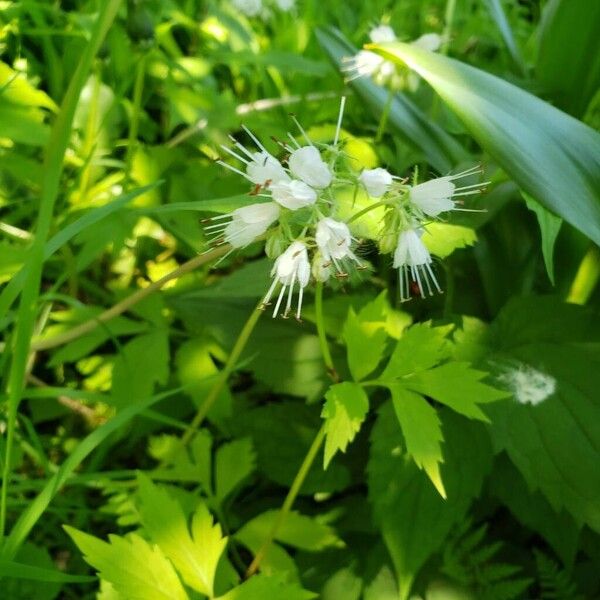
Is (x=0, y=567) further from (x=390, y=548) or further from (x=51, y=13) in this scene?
(x=51, y=13)

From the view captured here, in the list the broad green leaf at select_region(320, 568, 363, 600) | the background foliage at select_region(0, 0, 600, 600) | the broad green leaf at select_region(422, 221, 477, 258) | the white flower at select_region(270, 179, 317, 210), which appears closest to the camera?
the white flower at select_region(270, 179, 317, 210)

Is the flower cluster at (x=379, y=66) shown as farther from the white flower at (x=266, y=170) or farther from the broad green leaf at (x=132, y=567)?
the broad green leaf at (x=132, y=567)

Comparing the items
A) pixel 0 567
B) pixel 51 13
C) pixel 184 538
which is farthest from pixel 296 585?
pixel 51 13

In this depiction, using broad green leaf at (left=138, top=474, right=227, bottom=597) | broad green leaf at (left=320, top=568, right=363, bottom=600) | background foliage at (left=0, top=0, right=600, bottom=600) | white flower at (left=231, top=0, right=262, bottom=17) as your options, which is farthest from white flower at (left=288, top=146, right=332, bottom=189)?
white flower at (left=231, top=0, right=262, bottom=17)

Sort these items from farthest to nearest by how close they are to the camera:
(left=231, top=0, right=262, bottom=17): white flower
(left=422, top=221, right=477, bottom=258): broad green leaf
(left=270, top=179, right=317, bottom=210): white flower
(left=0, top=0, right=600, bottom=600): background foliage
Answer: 1. (left=231, top=0, right=262, bottom=17): white flower
2. (left=422, top=221, right=477, bottom=258): broad green leaf
3. (left=0, top=0, right=600, bottom=600): background foliage
4. (left=270, top=179, right=317, bottom=210): white flower

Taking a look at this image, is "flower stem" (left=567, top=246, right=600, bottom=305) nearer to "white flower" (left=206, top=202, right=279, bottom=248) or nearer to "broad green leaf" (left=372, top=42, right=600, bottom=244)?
"broad green leaf" (left=372, top=42, right=600, bottom=244)

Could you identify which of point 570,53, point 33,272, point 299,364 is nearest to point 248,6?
point 570,53

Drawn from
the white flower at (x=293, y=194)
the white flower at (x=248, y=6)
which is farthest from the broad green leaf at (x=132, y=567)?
the white flower at (x=248, y=6)
